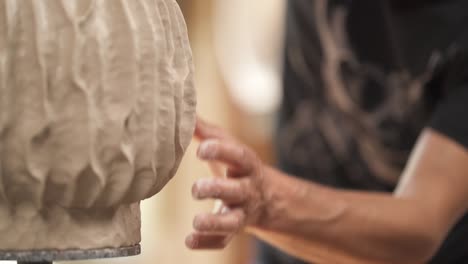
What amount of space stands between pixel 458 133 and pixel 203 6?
68.7 inches

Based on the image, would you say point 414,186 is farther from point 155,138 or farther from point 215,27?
point 215,27

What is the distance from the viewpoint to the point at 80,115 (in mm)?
446

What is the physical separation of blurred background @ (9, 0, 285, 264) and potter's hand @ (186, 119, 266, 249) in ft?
5.95

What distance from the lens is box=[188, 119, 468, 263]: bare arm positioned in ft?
2.71

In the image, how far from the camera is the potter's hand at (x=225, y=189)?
0.65 m

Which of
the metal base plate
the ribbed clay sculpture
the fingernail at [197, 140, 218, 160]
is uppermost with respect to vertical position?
the ribbed clay sculpture

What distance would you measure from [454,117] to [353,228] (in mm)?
205

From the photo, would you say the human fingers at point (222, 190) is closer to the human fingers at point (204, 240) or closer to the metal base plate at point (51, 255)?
the human fingers at point (204, 240)

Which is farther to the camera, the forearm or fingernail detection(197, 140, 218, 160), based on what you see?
the forearm

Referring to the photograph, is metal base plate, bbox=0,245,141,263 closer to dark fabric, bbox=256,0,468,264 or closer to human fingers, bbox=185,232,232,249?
human fingers, bbox=185,232,232,249

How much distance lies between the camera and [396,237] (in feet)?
3.00

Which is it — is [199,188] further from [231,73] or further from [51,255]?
[231,73]

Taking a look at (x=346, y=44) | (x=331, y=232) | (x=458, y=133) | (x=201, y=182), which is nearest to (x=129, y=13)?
(x=201, y=182)

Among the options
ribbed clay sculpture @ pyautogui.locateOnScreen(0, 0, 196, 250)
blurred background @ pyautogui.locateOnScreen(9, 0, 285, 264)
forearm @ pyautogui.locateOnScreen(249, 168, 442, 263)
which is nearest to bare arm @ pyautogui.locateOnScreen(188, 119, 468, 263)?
forearm @ pyautogui.locateOnScreen(249, 168, 442, 263)
